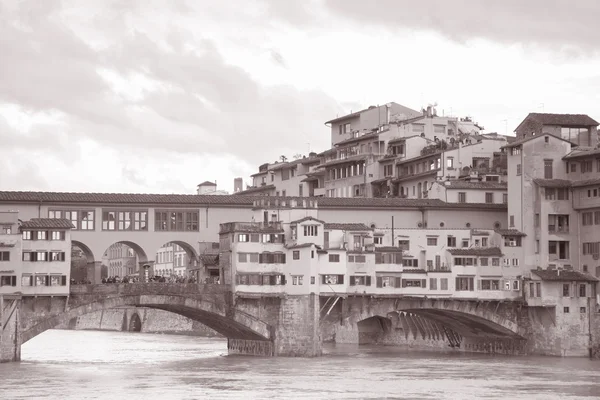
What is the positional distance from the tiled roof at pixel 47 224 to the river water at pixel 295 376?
8.17m

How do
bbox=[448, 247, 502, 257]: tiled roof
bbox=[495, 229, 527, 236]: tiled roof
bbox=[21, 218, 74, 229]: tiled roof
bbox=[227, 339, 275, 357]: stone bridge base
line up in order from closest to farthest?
1. bbox=[21, 218, 74, 229]: tiled roof
2. bbox=[227, 339, 275, 357]: stone bridge base
3. bbox=[448, 247, 502, 257]: tiled roof
4. bbox=[495, 229, 527, 236]: tiled roof

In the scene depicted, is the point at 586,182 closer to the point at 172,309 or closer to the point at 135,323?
the point at 172,309

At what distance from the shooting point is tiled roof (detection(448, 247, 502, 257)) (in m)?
99.3

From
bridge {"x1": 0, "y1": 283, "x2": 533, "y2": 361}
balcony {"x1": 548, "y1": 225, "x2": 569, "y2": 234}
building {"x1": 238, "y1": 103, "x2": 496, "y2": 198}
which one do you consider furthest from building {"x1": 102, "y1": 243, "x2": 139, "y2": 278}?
balcony {"x1": 548, "y1": 225, "x2": 569, "y2": 234}

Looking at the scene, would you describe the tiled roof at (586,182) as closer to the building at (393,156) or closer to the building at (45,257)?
the building at (393,156)

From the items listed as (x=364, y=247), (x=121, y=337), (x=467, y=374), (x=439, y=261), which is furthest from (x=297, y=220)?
(x=121, y=337)

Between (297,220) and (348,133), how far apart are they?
124ft

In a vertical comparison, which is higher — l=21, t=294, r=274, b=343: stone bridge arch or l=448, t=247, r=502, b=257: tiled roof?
l=448, t=247, r=502, b=257: tiled roof

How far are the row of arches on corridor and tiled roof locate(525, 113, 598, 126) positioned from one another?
2640 centimetres

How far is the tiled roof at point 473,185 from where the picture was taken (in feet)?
348

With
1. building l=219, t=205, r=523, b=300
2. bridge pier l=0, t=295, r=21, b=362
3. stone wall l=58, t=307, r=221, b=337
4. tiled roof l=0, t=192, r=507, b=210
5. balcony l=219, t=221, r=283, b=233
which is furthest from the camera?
stone wall l=58, t=307, r=221, b=337

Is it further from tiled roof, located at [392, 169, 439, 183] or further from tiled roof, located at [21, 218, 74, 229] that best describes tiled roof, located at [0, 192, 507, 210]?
tiled roof, located at [392, 169, 439, 183]

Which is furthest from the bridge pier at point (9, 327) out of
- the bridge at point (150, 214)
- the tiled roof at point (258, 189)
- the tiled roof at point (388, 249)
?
the tiled roof at point (258, 189)

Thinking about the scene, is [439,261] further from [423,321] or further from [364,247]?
[423,321]
